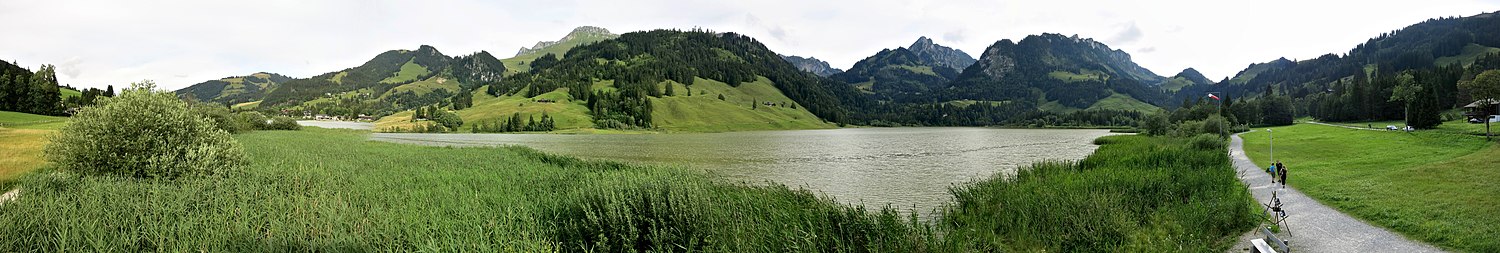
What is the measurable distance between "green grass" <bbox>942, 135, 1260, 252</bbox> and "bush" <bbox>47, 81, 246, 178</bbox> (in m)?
25.5

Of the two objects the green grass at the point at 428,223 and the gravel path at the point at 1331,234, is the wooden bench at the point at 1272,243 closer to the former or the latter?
the gravel path at the point at 1331,234

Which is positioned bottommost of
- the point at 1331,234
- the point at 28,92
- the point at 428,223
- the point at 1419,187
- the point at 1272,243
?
the point at 1331,234

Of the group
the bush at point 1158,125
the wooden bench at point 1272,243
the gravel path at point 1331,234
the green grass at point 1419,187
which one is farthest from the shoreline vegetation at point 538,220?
the bush at point 1158,125

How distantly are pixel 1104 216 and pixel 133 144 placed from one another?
106ft

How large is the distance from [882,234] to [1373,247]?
580 inches

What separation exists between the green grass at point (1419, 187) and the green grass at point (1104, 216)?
3893mm

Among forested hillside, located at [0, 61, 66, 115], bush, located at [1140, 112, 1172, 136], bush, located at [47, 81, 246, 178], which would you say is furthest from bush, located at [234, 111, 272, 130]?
bush, located at [1140, 112, 1172, 136]

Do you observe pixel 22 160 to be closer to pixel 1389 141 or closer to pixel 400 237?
pixel 400 237

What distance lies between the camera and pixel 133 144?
20484 millimetres

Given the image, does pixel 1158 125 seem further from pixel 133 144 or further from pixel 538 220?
pixel 133 144

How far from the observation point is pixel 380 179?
73.7 ft

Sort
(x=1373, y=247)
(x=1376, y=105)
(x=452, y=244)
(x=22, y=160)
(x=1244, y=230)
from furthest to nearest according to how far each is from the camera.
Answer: (x=1376, y=105)
(x=22, y=160)
(x=1244, y=230)
(x=1373, y=247)
(x=452, y=244)

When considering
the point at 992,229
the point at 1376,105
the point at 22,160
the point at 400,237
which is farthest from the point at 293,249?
the point at 1376,105

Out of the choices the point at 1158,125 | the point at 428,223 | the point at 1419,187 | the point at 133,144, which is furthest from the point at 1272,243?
the point at 1158,125
